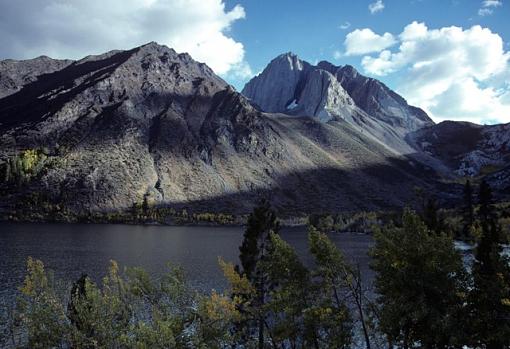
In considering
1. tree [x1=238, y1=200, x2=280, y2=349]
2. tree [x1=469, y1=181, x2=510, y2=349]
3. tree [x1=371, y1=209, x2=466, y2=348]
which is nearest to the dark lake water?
tree [x1=238, y1=200, x2=280, y2=349]

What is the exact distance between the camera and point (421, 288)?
23938 millimetres

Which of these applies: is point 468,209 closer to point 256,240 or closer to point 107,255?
point 107,255

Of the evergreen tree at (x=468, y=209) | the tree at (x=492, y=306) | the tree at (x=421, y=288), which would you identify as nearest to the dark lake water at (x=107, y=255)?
the evergreen tree at (x=468, y=209)

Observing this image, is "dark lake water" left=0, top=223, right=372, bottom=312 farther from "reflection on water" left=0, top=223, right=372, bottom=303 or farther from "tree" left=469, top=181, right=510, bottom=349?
"tree" left=469, top=181, right=510, bottom=349

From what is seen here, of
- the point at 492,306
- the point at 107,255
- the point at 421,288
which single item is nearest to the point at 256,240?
the point at 421,288

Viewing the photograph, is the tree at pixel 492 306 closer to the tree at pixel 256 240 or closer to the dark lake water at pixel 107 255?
the tree at pixel 256 240

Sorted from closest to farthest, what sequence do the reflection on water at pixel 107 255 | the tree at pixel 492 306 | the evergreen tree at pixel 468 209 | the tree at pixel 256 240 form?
the tree at pixel 492 306 < the tree at pixel 256 240 < the reflection on water at pixel 107 255 < the evergreen tree at pixel 468 209

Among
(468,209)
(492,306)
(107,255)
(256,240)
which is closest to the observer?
(492,306)

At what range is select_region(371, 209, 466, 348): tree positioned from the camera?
2322 centimetres

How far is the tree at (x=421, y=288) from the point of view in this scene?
76.2 ft

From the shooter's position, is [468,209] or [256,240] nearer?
[256,240]

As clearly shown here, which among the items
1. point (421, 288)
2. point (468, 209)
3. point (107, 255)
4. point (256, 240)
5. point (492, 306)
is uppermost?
point (468, 209)

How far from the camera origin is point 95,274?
267 feet

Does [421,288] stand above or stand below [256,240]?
below
